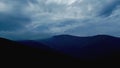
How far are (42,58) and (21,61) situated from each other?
13.1 meters

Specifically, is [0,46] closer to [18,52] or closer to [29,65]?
[18,52]

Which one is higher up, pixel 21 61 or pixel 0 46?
pixel 0 46

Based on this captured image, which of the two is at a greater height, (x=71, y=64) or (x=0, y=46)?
(x=0, y=46)

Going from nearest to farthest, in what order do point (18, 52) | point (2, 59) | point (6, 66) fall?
point (6, 66), point (2, 59), point (18, 52)

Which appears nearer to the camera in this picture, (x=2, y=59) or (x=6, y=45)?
(x=2, y=59)

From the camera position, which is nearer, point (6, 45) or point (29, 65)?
point (29, 65)

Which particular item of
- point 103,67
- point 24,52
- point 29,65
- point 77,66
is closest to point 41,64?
point 29,65

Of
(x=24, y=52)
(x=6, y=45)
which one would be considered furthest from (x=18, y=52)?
(x=6, y=45)

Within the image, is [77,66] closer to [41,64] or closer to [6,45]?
[41,64]

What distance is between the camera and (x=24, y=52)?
75.4 metres

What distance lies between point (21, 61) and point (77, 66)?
23566 mm

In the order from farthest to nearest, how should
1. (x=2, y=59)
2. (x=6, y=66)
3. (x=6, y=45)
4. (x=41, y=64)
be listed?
(x=6, y=45), (x=41, y=64), (x=2, y=59), (x=6, y=66)

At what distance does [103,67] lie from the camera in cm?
7738

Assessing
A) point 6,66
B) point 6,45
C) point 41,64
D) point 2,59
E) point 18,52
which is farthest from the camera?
point 6,45
